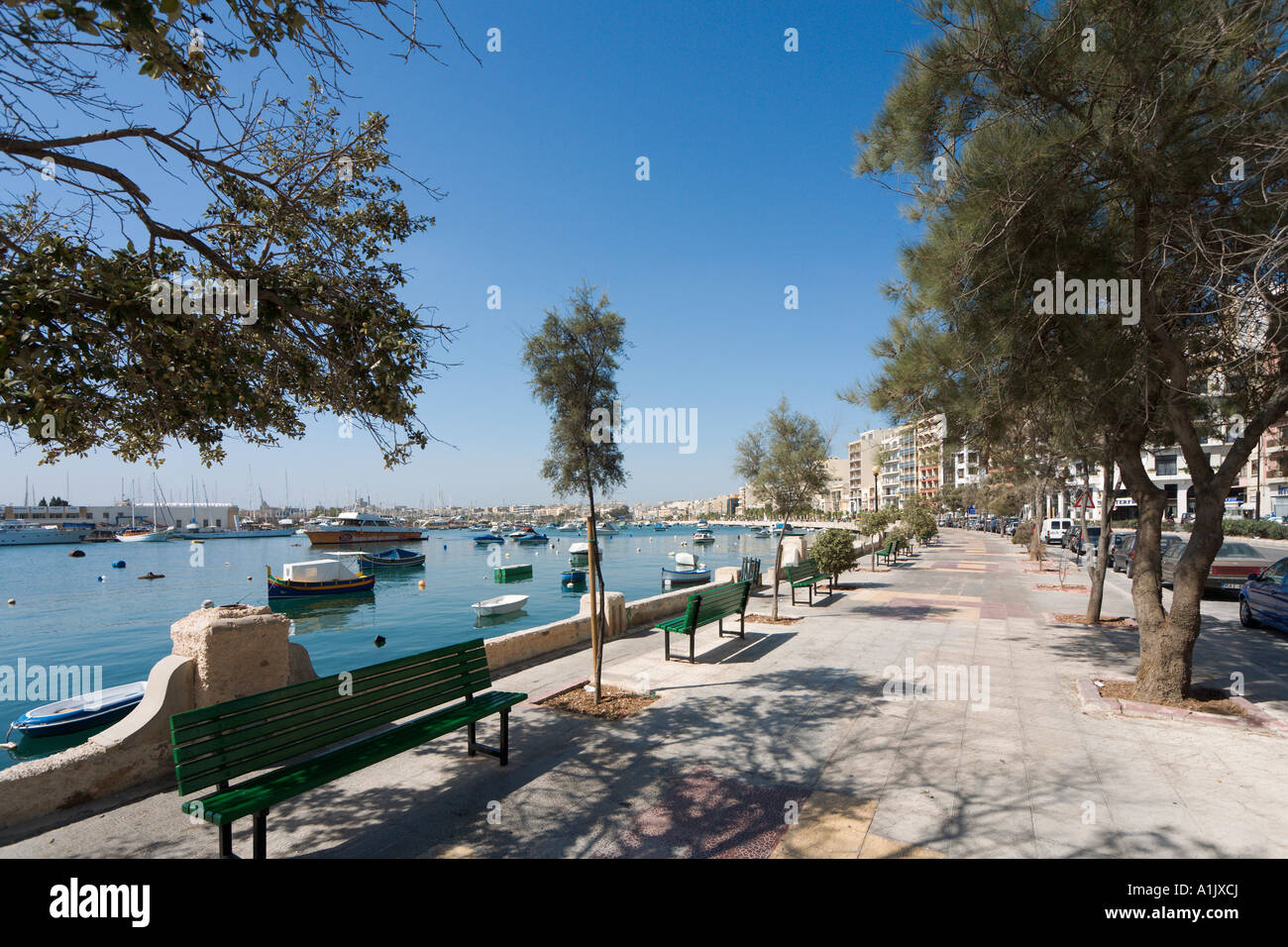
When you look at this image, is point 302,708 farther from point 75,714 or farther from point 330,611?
point 330,611

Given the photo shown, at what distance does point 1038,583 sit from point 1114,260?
47.3 ft

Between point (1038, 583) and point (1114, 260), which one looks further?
point (1038, 583)

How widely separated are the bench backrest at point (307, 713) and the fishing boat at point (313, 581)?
112 ft

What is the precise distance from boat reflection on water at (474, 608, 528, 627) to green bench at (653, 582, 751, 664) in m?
19.9

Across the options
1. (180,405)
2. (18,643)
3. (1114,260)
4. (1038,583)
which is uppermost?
(1114,260)

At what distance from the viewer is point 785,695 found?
7.00m

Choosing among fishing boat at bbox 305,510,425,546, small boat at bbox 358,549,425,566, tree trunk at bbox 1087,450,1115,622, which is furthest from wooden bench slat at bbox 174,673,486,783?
fishing boat at bbox 305,510,425,546

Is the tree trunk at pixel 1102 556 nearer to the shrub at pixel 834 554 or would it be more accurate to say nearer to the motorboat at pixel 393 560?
the shrub at pixel 834 554

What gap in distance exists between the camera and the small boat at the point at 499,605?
2812 cm

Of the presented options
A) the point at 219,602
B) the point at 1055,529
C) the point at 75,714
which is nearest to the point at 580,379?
the point at 75,714

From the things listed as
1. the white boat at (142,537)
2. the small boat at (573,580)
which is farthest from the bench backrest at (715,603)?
the white boat at (142,537)

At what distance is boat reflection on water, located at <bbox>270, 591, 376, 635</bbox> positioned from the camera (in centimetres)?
2833
